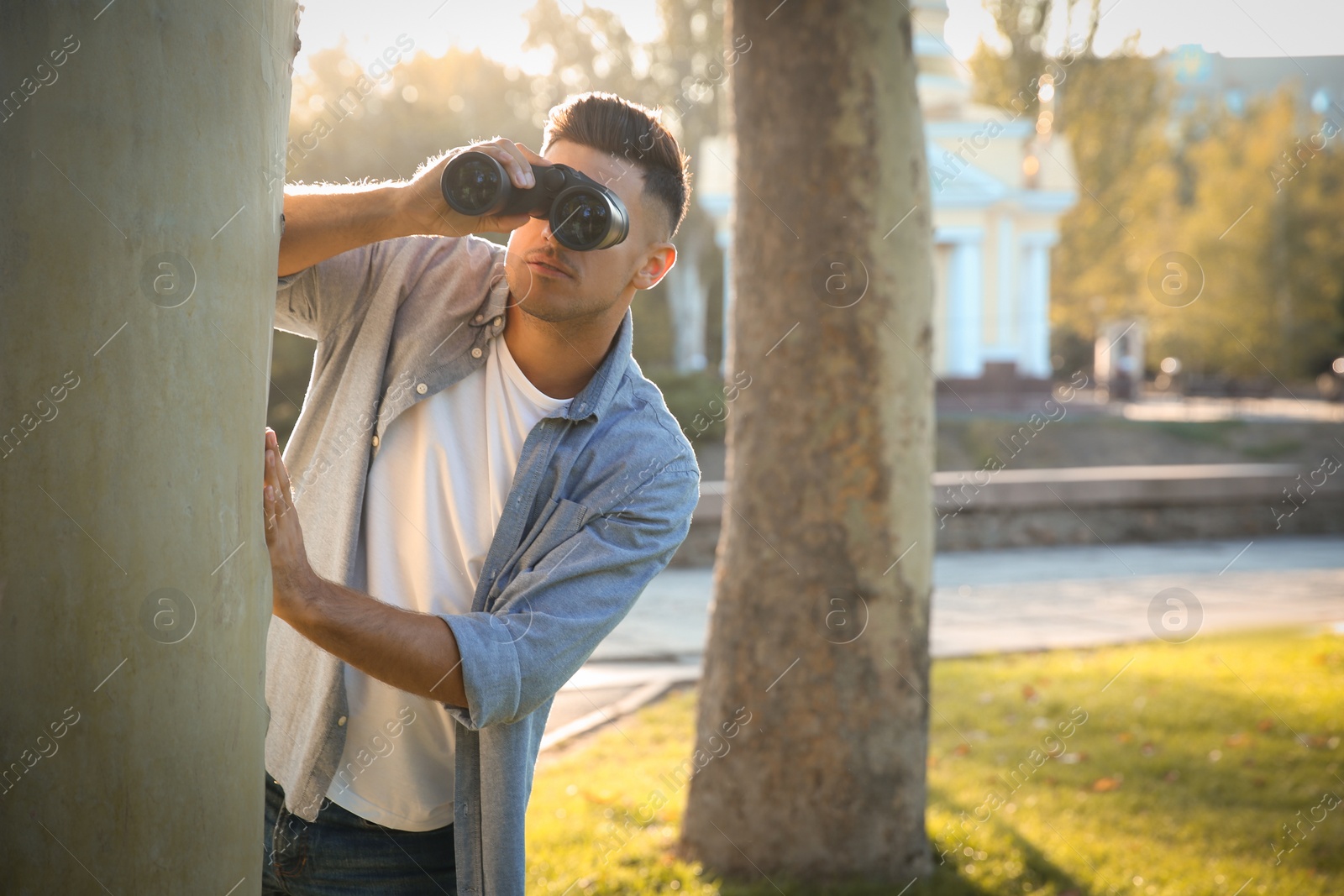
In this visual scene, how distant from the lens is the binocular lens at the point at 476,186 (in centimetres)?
188

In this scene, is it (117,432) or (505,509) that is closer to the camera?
(117,432)

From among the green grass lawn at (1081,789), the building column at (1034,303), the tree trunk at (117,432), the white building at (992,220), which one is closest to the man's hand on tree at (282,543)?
the tree trunk at (117,432)

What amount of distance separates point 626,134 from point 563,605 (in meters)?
0.98

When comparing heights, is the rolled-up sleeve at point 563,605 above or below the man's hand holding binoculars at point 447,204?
below

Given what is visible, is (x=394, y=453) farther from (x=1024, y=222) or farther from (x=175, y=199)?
(x=1024, y=222)

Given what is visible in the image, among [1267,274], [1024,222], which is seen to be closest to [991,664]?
[1024,222]

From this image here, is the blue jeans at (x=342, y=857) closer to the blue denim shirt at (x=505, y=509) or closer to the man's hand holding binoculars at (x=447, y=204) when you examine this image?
the blue denim shirt at (x=505, y=509)

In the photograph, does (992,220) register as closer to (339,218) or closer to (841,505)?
(841,505)

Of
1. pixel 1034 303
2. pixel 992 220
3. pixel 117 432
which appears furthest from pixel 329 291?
pixel 1034 303

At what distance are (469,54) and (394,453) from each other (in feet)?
91.5

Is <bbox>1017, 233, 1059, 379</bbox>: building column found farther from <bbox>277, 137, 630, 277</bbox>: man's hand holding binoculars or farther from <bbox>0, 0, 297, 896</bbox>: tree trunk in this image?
<bbox>0, 0, 297, 896</bbox>: tree trunk

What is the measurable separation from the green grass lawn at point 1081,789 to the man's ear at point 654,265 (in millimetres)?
2329

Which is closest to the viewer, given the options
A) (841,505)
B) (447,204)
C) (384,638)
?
(384,638)

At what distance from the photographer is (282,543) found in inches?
67.2
